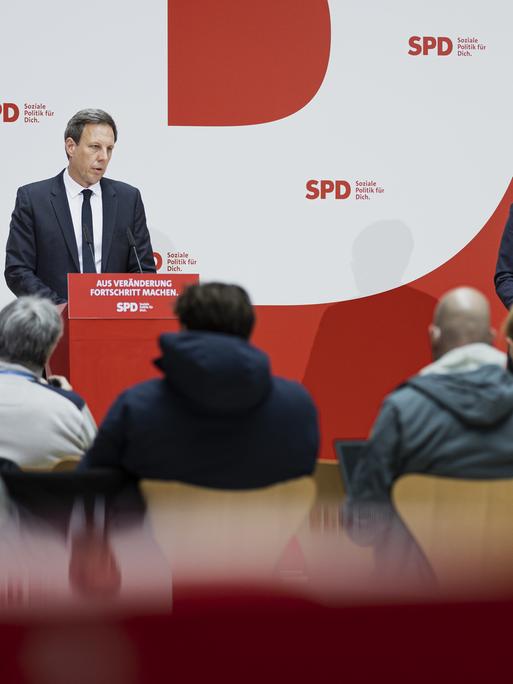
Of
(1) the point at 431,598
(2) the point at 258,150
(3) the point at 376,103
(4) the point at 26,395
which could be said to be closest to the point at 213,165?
(2) the point at 258,150

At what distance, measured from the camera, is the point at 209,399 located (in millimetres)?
1979

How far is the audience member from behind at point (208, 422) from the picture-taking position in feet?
6.51

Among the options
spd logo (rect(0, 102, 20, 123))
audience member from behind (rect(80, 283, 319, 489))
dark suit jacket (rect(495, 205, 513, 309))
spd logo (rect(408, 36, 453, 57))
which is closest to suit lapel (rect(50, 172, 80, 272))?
spd logo (rect(0, 102, 20, 123))

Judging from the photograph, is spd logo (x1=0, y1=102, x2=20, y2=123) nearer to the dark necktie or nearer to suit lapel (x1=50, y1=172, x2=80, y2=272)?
suit lapel (x1=50, y1=172, x2=80, y2=272)

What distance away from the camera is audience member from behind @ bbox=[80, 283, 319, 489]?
1985 mm

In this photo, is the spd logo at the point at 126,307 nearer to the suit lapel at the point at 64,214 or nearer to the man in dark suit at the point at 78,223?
the man in dark suit at the point at 78,223

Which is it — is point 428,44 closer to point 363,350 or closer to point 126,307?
point 363,350

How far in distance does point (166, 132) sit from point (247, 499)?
156 inches

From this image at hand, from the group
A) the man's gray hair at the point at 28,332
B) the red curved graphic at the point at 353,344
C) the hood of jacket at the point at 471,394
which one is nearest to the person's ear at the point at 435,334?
the hood of jacket at the point at 471,394

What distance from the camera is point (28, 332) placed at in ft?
8.81

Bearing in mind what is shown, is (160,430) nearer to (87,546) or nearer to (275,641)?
(87,546)

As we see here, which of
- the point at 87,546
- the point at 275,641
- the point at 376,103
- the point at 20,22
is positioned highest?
the point at 20,22

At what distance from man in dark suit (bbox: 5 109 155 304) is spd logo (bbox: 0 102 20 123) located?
31.2 inches

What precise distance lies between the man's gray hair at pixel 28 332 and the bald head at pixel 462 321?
1.07m
